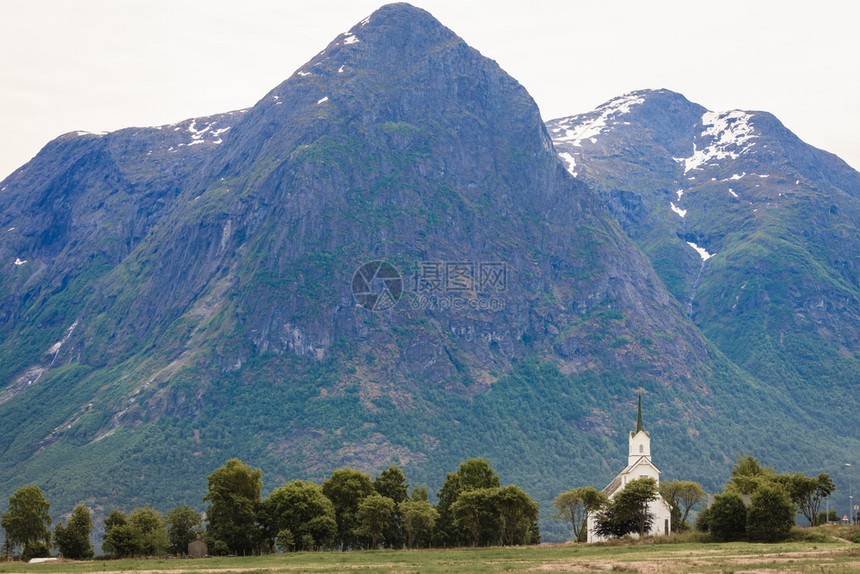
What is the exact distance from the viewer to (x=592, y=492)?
5566 inches

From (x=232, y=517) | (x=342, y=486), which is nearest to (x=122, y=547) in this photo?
(x=232, y=517)

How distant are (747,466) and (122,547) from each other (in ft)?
337

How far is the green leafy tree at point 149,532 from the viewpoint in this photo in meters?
134

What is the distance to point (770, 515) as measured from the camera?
392 feet

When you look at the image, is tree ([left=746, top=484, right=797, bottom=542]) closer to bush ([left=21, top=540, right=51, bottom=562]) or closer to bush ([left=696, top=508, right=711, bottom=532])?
bush ([left=696, top=508, right=711, bottom=532])

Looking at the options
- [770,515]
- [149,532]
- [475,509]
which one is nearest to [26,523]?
[149,532]

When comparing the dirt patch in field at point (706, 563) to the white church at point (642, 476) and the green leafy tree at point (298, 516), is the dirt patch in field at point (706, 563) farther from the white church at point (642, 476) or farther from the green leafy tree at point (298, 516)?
the green leafy tree at point (298, 516)

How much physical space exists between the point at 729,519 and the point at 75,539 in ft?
288

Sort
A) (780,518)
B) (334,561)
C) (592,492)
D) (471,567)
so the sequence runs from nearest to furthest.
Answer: (471,567)
(334,561)
(780,518)
(592,492)

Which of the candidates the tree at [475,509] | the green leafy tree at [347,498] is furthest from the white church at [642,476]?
the green leafy tree at [347,498]

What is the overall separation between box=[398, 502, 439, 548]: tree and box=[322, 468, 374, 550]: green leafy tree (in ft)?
26.5

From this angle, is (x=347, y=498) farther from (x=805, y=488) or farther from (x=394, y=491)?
(x=805, y=488)

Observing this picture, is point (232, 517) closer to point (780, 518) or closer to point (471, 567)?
point (471, 567)

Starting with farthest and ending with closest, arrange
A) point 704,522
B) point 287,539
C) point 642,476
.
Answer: point 642,476 → point 704,522 → point 287,539
